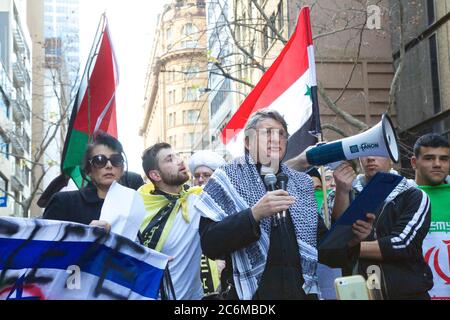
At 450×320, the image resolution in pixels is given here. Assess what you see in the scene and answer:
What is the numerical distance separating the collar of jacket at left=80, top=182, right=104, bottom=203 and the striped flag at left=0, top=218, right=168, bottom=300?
580 mm

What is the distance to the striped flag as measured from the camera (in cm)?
349

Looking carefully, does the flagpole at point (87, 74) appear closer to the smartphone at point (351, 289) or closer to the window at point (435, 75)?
the smartphone at point (351, 289)

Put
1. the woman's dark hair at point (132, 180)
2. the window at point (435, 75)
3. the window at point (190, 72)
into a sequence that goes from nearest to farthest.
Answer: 1. the woman's dark hair at point (132, 180)
2. the window at point (190, 72)
3. the window at point (435, 75)

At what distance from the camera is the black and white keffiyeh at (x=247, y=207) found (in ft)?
11.2

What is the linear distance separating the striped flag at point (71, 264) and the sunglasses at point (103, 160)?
0.71 m

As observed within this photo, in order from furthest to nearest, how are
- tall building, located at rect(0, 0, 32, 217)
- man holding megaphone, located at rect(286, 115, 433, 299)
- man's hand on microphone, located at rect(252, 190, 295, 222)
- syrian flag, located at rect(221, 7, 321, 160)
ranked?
1. tall building, located at rect(0, 0, 32, 217)
2. syrian flag, located at rect(221, 7, 321, 160)
3. man holding megaphone, located at rect(286, 115, 433, 299)
4. man's hand on microphone, located at rect(252, 190, 295, 222)

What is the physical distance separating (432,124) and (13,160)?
38394 millimetres

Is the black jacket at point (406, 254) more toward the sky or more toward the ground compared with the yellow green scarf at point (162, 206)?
more toward the ground

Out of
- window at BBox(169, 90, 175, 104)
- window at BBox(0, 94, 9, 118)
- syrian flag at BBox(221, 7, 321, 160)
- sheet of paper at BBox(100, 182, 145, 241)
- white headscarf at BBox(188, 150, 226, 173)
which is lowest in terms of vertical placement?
sheet of paper at BBox(100, 182, 145, 241)

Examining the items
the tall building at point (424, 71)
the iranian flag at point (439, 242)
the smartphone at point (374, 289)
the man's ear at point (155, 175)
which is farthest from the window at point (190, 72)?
the smartphone at point (374, 289)

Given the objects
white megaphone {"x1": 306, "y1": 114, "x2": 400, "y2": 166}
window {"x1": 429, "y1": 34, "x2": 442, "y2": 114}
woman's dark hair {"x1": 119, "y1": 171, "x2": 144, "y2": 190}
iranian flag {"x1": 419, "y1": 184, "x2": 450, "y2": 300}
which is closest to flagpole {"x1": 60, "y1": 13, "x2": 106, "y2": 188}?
woman's dark hair {"x1": 119, "y1": 171, "x2": 144, "y2": 190}

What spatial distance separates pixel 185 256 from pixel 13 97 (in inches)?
1722

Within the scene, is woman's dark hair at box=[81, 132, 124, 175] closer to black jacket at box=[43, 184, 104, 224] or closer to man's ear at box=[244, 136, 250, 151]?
black jacket at box=[43, 184, 104, 224]
